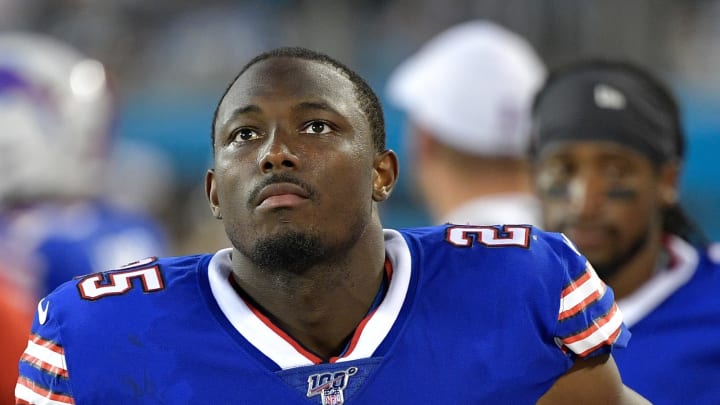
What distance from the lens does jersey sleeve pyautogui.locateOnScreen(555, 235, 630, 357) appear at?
7.86 ft

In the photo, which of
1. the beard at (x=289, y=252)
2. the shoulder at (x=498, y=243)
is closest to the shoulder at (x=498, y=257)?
the shoulder at (x=498, y=243)

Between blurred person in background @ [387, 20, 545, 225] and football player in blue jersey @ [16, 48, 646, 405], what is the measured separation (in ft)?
6.99

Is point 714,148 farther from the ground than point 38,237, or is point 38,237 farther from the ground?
point 38,237

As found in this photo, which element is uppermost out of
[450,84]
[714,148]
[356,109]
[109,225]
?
[356,109]

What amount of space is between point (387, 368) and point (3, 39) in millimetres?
3705

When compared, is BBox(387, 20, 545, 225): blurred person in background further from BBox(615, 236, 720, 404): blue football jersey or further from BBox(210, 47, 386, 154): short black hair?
BBox(210, 47, 386, 154): short black hair

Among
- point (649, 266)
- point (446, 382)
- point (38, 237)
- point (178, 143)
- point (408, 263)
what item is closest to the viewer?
point (446, 382)

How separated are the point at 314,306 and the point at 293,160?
265 mm

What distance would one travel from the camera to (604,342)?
2.41 m

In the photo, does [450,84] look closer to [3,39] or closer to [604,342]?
[3,39]

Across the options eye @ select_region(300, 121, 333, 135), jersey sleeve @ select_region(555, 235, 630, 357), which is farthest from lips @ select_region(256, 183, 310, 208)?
jersey sleeve @ select_region(555, 235, 630, 357)

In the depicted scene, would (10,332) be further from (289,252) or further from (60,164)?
(60,164)

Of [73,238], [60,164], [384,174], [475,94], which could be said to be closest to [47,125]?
[60,164]

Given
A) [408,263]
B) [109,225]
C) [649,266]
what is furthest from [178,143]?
[408,263]
